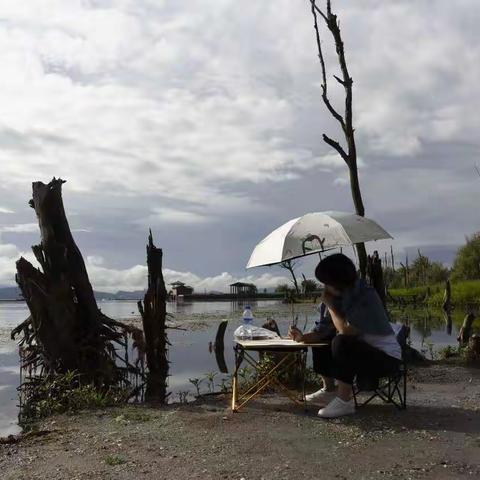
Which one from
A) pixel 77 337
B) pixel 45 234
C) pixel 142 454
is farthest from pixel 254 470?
pixel 45 234

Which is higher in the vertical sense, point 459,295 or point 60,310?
point 60,310

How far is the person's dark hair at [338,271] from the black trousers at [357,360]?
0.52 metres

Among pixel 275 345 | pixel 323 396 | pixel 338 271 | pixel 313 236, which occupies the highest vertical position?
pixel 313 236

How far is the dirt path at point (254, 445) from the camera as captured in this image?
4.96m

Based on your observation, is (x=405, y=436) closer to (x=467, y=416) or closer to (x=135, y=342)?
(x=467, y=416)

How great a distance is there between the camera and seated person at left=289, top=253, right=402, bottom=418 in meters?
6.38

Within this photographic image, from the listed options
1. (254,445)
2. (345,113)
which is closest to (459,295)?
(345,113)

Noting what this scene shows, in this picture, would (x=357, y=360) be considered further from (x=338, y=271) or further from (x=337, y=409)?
(x=338, y=271)

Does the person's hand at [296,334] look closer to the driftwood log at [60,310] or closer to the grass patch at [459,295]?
the driftwood log at [60,310]

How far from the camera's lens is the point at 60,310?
9.98 metres

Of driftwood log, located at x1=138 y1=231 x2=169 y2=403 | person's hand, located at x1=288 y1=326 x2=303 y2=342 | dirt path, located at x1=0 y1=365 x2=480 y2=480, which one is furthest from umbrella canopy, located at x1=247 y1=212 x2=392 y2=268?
driftwood log, located at x1=138 y1=231 x2=169 y2=403

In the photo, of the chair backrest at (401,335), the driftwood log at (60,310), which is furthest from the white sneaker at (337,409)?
the driftwood log at (60,310)

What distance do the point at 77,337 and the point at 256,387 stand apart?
11.6ft

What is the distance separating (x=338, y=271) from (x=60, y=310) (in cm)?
517
